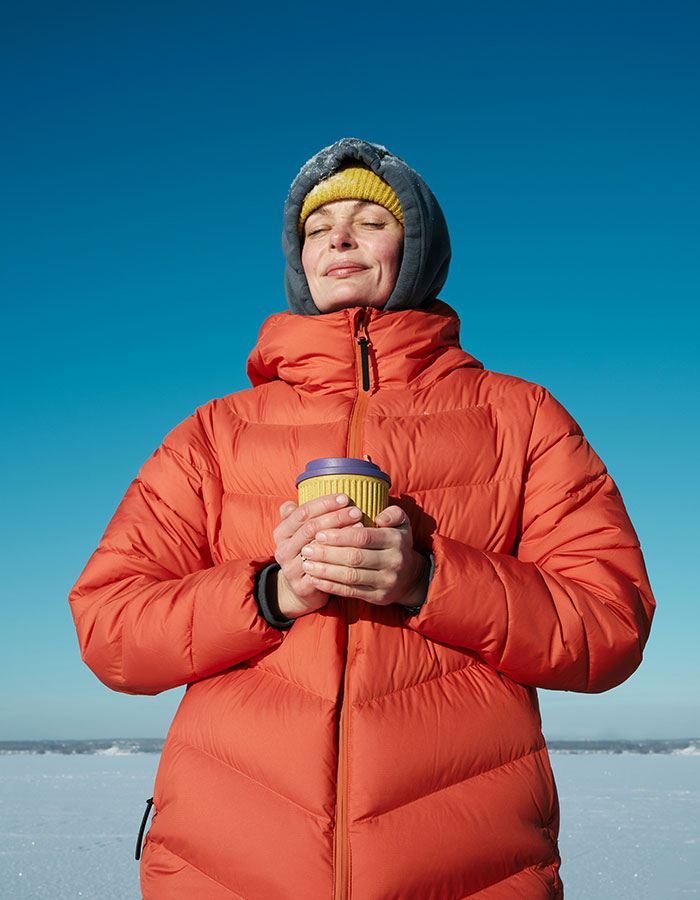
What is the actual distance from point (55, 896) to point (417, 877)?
13.0ft

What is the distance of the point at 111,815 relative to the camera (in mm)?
6910

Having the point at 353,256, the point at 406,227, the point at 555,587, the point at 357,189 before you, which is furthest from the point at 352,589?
the point at 357,189

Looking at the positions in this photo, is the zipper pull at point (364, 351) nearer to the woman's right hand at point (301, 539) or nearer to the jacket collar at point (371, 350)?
the jacket collar at point (371, 350)

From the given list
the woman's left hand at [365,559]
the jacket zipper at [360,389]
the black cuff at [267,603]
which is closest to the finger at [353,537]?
the woman's left hand at [365,559]

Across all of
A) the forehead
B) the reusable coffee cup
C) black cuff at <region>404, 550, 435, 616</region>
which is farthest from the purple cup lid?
the forehead

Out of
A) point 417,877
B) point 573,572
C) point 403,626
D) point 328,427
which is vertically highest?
point 328,427

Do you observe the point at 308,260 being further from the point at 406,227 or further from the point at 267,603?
the point at 267,603

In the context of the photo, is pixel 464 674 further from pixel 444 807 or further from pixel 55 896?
pixel 55 896

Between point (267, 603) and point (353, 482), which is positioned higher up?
point (353, 482)

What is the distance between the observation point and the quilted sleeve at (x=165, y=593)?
189cm

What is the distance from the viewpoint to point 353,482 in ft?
5.59

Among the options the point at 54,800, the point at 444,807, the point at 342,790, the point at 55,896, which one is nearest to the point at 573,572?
the point at 444,807

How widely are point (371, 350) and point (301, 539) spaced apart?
0.81m

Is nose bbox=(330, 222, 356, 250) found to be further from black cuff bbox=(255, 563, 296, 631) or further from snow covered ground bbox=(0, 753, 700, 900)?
snow covered ground bbox=(0, 753, 700, 900)
